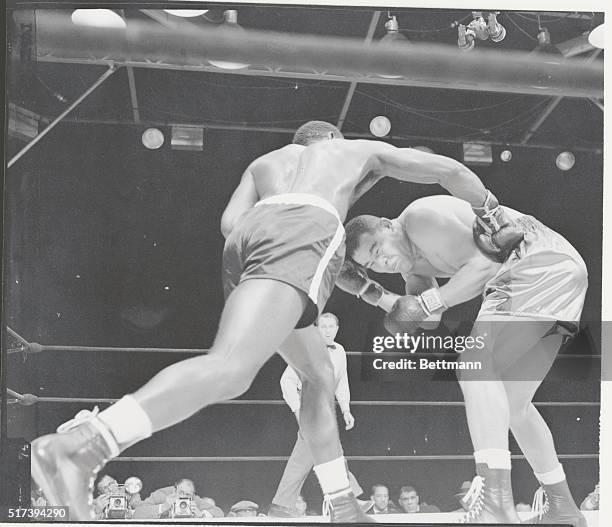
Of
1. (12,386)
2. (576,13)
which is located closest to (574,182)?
(576,13)

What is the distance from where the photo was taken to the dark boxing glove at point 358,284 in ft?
11.1

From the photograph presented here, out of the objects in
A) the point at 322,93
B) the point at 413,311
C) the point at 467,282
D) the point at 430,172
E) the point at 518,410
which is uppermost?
the point at 322,93

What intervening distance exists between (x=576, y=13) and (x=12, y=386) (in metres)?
2.83

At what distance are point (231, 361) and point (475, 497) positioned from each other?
1152mm

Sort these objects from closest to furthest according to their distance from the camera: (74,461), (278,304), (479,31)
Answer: (74,461)
(278,304)
(479,31)

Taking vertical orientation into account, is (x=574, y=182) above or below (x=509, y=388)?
above

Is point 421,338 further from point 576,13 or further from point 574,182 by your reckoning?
point 576,13

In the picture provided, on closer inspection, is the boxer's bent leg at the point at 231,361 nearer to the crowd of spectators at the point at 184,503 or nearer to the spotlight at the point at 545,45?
the crowd of spectators at the point at 184,503

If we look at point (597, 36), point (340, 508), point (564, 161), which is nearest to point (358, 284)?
point (340, 508)

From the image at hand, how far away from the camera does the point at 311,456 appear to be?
3350 millimetres

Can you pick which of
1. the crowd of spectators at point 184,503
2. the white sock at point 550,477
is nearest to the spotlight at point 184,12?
the crowd of spectators at point 184,503

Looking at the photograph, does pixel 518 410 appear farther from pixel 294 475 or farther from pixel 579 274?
pixel 294 475

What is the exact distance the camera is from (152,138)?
3.40m

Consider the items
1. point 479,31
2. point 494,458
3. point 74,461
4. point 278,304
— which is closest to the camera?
point 74,461
